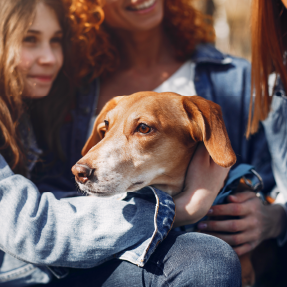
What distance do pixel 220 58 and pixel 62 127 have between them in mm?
1708

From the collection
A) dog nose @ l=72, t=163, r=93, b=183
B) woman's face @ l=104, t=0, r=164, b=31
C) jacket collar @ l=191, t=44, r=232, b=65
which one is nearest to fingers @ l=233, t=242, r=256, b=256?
dog nose @ l=72, t=163, r=93, b=183

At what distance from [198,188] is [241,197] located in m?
0.45

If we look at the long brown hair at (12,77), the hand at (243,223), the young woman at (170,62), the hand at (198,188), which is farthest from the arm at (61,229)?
the young woman at (170,62)

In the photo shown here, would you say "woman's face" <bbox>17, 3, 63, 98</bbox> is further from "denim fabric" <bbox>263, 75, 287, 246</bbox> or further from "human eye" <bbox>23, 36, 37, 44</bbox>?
"denim fabric" <bbox>263, 75, 287, 246</bbox>

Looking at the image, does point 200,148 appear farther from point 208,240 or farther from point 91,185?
point 91,185

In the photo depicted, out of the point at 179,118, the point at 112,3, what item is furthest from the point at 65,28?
the point at 179,118

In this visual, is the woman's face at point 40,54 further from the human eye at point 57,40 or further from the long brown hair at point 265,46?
the long brown hair at point 265,46

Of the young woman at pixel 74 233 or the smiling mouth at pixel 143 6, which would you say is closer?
the young woman at pixel 74 233

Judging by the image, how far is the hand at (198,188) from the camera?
67.9 inches

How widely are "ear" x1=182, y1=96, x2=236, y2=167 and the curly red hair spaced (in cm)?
130

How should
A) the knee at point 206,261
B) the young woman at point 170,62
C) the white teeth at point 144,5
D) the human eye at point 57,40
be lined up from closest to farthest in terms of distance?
the knee at point 206,261 < the human eye at point 57,40 < the white teeth at point 144,5 < the young woman at point 170,62

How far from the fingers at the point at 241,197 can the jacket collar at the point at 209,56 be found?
138cm

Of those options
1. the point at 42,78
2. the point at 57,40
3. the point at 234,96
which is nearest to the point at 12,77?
the point at 42,78

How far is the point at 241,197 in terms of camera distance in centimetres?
205
